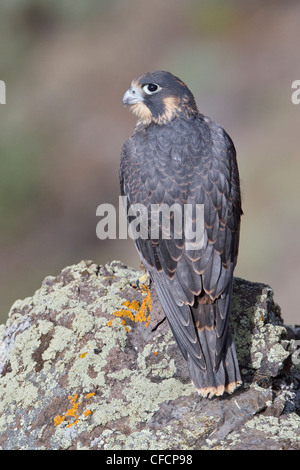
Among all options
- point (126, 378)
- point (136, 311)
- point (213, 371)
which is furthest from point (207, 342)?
point (136, 311)

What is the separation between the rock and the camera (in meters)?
3.80

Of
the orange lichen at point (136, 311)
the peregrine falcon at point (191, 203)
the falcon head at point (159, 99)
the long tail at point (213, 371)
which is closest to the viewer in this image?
the long tail at point (213, 371)

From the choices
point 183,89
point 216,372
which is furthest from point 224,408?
point 183,89

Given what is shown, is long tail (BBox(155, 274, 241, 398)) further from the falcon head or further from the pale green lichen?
→ the falcon head

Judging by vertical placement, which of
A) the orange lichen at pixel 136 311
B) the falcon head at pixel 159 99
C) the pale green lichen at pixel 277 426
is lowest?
the pale green lichen at pixel 277 426

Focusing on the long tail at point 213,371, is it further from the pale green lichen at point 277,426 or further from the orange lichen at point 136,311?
the orange lichen at point 136,311

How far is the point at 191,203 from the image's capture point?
15.1 ft

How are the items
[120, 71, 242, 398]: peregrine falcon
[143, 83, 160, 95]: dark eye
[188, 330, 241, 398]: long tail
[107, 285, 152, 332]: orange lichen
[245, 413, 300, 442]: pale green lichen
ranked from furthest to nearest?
[143, 83, 160, 95]: dark eye
[107, 285, 152, 332]: orange lichen
[120, 71, 242, 398]: peregrine falcon
[188, 330, 241, 398]: long tail
[245, 413, 300, 442]: pale green lichen

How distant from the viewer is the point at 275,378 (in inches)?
164

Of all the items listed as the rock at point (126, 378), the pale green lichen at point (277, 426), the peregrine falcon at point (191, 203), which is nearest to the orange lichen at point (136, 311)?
the rock at point (126, 378)

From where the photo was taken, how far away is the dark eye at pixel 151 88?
540 centimetres

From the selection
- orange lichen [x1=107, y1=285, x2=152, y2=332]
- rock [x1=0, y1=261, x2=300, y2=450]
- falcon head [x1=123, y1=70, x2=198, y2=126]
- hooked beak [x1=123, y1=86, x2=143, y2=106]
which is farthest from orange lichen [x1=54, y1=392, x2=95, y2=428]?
hooked beak [x1=123, y1=86, x2=143, y2=106]

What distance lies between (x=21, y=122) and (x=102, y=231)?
2489 mm
